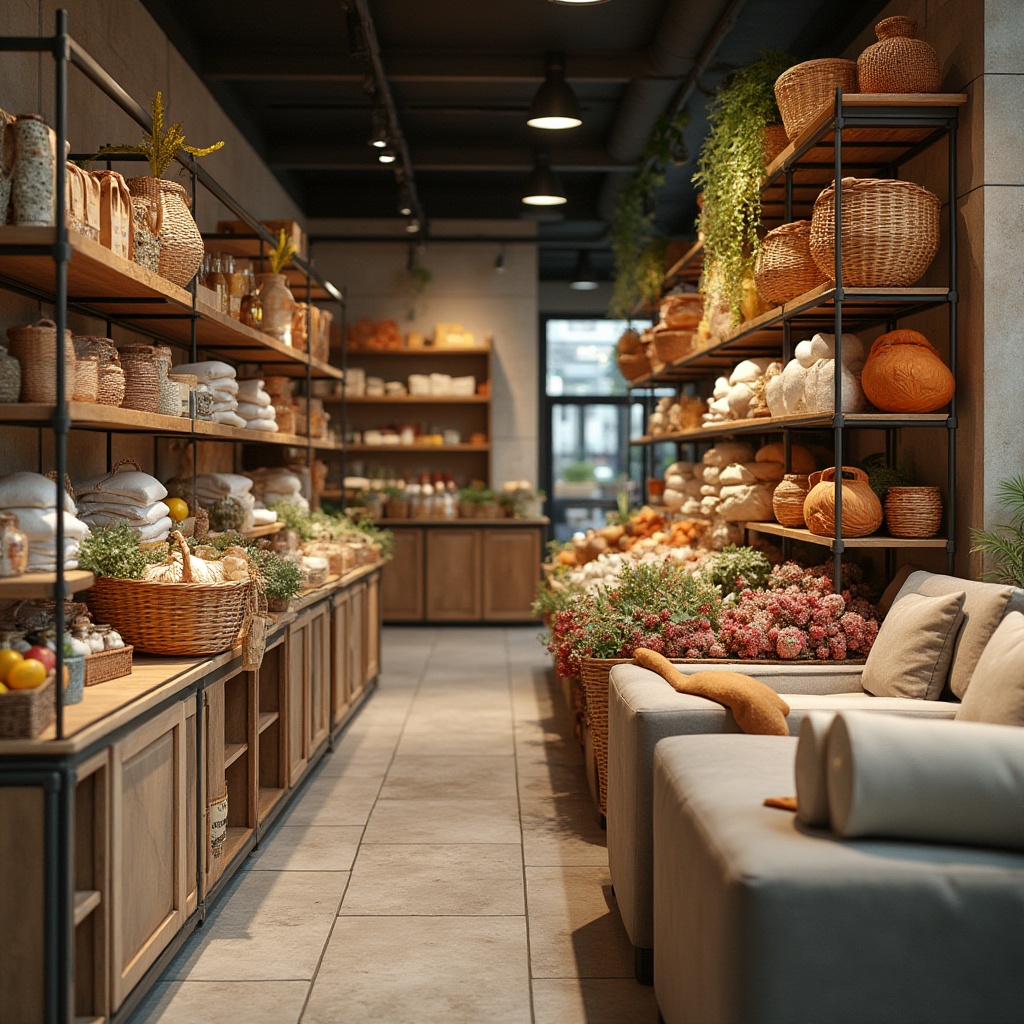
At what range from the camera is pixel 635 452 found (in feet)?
46.1

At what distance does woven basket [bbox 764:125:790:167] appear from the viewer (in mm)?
5094

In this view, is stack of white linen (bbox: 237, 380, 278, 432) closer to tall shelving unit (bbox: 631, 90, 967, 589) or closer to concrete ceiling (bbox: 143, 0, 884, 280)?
concrete ceiling (bbox: 143, 0, 884, 280)

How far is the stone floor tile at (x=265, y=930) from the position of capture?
11.0 ft

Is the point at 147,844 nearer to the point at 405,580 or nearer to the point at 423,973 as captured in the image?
the point at 423,973

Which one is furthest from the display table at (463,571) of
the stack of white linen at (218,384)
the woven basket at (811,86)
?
the woven basket at (811,86)

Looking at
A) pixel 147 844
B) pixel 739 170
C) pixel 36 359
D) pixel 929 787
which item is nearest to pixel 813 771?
pixel 929 787

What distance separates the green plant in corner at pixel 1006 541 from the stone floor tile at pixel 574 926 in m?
1.69

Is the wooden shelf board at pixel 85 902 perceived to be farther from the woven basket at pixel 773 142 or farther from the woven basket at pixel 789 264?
the woven basket at pixel 773 142

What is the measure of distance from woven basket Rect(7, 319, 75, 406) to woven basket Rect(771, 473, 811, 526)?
291 cm

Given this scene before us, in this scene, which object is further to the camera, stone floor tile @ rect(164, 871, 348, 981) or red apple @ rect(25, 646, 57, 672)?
stone floor tile @ rect(164, 871, 348, 981)

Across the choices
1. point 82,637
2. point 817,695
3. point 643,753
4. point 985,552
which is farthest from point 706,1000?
point 985,552

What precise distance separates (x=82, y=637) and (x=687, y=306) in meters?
4.86

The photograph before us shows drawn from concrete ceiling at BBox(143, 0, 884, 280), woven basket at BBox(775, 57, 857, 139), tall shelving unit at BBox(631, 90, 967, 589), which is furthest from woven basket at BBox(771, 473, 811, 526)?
concrete ceiling at BBox(143, 0, 884, 280)

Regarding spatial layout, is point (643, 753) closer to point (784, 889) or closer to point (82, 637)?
point (784, 889)
